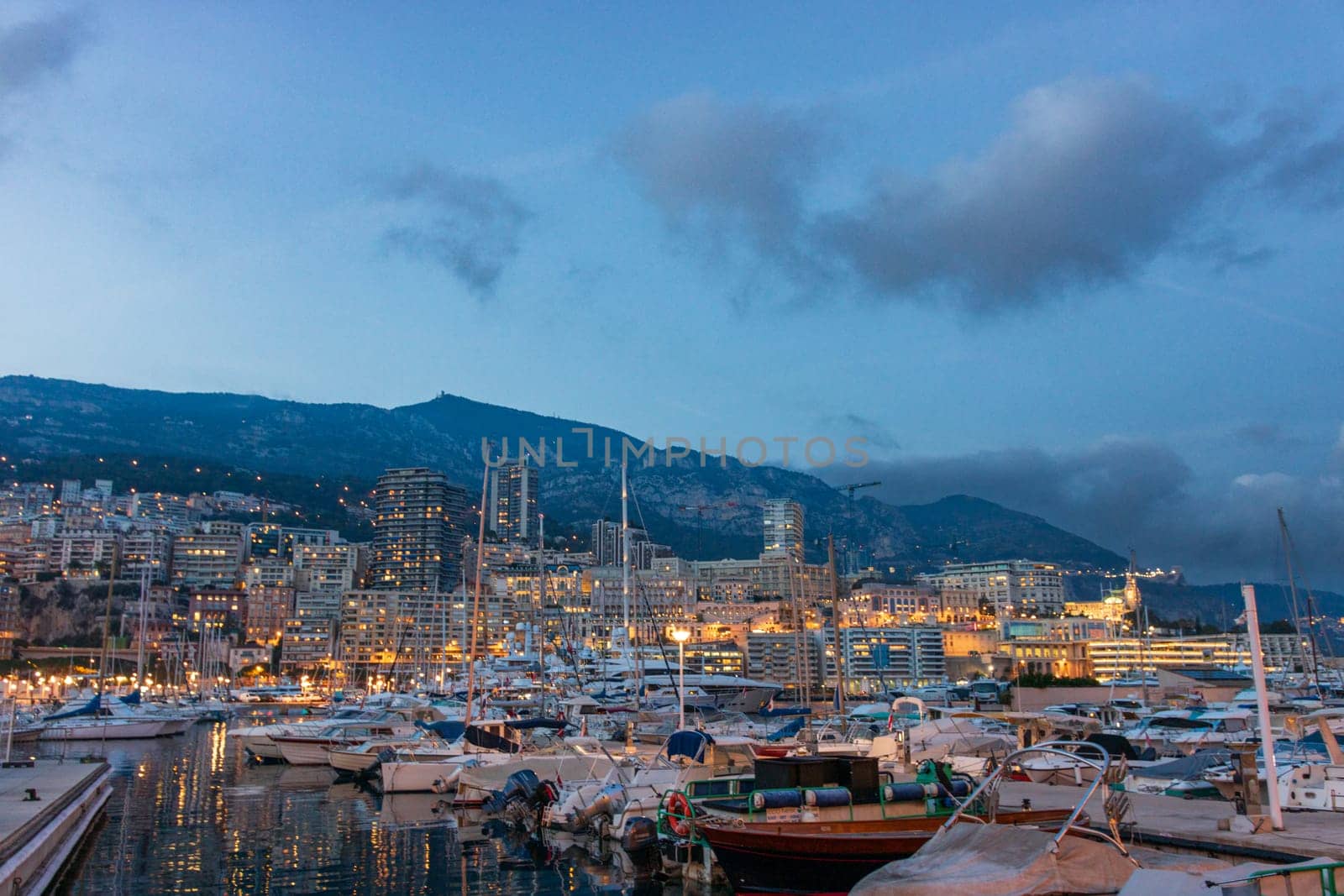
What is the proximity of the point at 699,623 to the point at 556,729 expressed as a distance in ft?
361

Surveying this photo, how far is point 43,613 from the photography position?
170 metres

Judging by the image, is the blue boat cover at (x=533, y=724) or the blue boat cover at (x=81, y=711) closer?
the blue boat cover at (x=533, y=724)

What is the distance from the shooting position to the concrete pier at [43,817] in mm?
16781

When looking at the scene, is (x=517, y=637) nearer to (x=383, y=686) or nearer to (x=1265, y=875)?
(x=383, y=686)

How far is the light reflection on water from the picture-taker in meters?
19.5

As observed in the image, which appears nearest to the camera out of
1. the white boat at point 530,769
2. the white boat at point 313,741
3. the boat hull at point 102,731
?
the white boat at point 530,769

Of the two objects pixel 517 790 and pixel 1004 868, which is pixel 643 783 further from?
pixel 1004 868

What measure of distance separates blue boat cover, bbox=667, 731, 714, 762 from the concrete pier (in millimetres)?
12673

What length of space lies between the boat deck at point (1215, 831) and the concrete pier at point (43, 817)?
15485mm

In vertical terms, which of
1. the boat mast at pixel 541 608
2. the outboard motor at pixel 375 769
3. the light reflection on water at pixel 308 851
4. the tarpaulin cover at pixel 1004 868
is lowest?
the light reflection on water at pixel 308 851

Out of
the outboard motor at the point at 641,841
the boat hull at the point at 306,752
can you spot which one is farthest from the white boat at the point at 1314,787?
the boat hull at the point at 306,752

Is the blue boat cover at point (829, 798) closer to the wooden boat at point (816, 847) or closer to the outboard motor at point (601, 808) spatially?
the wooden boat at point (816, 847)

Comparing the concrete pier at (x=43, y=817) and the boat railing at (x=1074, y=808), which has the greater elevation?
the boat railing at (x=1074, y=808)

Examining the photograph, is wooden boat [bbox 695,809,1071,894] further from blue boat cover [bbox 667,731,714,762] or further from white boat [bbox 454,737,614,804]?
white boat [bbox 454,737,614,804]
